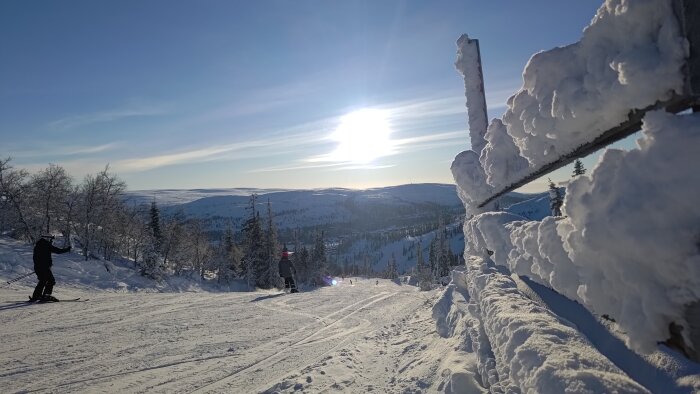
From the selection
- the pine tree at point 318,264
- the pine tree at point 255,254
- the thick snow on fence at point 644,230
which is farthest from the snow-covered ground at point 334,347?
the pine tree at point 318,264

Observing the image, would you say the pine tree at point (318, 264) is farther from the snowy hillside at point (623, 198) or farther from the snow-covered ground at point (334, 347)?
the snowy hillside at point (623, 198)

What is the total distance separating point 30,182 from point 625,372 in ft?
149

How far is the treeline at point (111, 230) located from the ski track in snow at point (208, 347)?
28.4 m

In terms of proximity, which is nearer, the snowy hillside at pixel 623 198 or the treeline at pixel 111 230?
the snowy hillside at pixel 623 198

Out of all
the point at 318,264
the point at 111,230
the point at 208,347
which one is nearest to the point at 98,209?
the point at 111,230

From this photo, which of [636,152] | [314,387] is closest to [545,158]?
[636,152]

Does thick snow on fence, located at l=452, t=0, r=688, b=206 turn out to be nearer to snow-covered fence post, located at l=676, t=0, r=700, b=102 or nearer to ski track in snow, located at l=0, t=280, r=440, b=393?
snow-covered fence post, located at l=676, t=0, r=700, b=102

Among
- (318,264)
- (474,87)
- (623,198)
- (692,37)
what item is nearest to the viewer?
(692,37)

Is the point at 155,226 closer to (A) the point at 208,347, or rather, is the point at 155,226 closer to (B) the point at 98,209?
(B) the point at 98,209

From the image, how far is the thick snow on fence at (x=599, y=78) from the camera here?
1.07 m

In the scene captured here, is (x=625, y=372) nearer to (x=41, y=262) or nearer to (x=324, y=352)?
(x=324, y=352)

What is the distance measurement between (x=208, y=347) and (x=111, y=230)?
4133cm

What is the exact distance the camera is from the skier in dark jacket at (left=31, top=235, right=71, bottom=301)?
30.8 feet

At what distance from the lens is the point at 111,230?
133ft
